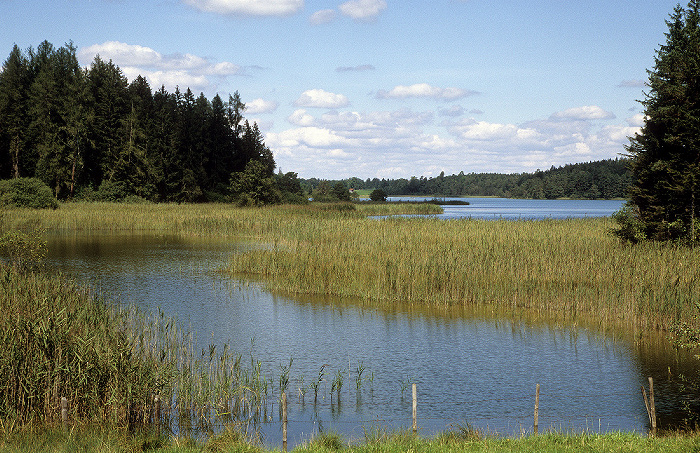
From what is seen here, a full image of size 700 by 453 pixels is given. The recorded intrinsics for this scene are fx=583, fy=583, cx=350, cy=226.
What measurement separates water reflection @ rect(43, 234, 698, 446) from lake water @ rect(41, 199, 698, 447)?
0.03 meters

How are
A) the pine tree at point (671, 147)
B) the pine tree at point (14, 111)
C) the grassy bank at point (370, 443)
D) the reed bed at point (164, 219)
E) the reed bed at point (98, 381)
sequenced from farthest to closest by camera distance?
the pine tree at point (14, 111) → the reed bed at point (164, 219) → the pine tree at point (671, 147) → the reed bed at point (98, 381) → the grassy bank at point (370, 443)

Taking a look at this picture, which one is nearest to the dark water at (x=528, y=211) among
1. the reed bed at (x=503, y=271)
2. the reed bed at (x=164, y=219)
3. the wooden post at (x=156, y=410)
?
the reed bed at (x=503, y=271)

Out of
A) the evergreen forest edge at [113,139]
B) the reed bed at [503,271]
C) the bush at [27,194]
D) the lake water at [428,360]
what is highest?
the evergreen forest edge at [113,139]

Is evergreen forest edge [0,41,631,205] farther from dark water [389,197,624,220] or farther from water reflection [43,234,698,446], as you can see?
water reflection [43,234,698,446]

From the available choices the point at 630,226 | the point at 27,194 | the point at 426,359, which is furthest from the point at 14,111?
the point at 426,359

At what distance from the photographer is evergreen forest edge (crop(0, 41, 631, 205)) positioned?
205ft

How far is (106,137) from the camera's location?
67.6 metres

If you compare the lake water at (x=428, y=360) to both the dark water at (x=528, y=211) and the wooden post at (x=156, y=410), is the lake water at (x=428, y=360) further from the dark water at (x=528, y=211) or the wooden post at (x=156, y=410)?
the dark water at (x=528, y=211)

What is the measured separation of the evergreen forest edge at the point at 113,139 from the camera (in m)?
62.4

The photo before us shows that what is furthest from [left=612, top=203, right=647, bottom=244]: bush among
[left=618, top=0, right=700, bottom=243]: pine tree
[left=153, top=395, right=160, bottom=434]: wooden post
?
[left=153, top=395, right=160, bottom=434]: wooden post

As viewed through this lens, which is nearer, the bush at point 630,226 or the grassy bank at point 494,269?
the grassy bank at point 494,269

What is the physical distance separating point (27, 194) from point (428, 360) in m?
43.1

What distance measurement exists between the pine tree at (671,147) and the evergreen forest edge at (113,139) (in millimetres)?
38226

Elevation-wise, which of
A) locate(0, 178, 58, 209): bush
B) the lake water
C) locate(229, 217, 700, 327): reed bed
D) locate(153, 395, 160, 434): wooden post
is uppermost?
locate(0, 178, 58, 209): bush
